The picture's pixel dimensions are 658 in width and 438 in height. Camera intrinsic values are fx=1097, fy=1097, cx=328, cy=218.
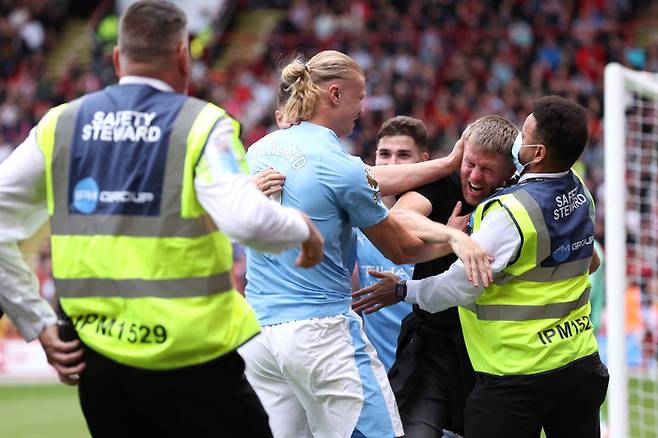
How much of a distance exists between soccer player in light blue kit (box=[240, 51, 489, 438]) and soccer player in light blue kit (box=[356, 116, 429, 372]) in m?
0.97

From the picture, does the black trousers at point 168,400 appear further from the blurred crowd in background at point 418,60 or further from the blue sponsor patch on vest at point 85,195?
the blurred crowd in background at point 418,60

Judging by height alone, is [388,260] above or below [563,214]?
below

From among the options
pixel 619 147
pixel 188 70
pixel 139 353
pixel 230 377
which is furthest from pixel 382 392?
pixel 619 147

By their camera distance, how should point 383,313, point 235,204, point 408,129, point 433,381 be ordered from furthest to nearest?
point 408,129, point 383,313, point 433,381, point 235,204

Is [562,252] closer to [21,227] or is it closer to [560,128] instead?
[560,128]

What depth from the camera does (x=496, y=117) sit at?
5.24m

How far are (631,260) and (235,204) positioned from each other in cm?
1079

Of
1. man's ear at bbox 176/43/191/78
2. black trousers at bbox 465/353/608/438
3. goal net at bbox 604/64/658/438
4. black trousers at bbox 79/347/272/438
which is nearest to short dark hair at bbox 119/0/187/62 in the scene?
man's ear at bbox 176/43/191/78

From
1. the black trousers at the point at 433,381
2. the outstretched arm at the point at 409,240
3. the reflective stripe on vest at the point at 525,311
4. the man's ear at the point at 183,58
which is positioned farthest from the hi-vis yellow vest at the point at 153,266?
the black trousers at the point at 433,381

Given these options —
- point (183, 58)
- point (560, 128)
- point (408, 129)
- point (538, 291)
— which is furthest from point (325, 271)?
point (408, 129)

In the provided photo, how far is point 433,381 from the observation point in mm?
5543

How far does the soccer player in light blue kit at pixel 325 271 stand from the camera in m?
4.75

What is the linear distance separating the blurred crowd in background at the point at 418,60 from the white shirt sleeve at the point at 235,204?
15919 mm

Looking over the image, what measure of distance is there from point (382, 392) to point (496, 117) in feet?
4.69
